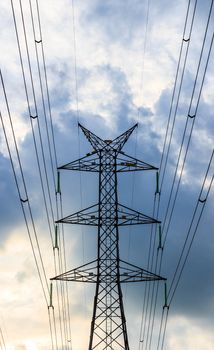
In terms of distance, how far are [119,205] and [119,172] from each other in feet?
8.44

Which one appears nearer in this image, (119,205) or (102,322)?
(102,322)

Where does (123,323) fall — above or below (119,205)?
below

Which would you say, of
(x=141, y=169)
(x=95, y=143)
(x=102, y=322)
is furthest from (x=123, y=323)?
(x=95, y=143)

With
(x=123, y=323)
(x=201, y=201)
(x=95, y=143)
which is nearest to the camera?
(x=201, y=201)

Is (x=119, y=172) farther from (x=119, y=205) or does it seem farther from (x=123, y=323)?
(x=123, y=323)

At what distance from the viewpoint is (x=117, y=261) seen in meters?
32.6

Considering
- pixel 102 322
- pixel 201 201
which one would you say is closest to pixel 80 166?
pixel 102 322

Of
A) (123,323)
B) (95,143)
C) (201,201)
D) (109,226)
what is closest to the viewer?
(201,201)

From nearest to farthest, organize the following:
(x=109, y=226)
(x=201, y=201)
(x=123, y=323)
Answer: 1. (x=201, y=201)
2. (x=123, y=323)
3. (x=109, y=226)

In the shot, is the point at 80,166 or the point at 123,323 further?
the point at 80,166

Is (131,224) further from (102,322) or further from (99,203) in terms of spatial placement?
(102,322)

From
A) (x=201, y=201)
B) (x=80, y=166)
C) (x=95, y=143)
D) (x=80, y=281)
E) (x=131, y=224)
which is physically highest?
(x=95, y=143)

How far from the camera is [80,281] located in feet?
105

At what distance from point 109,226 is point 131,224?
166 centimetres
